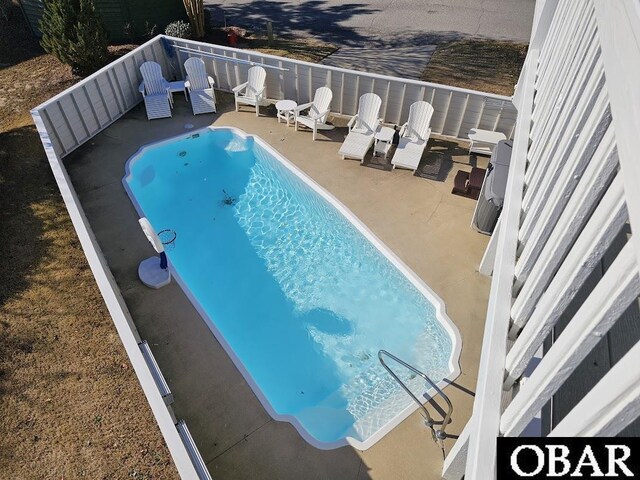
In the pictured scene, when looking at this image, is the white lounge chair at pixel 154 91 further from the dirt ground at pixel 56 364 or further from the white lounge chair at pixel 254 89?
the dirt ground at pixel 56 364

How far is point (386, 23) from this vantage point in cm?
1862

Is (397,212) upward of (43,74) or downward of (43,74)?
downward

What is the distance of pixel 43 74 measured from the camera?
47.1ft

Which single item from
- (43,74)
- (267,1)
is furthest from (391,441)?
(267,1)

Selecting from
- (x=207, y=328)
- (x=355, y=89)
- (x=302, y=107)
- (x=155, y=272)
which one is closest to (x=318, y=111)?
(x=302, y=107)

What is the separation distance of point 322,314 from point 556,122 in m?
5.67

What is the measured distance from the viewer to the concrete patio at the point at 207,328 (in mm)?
6625

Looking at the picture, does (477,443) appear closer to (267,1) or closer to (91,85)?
(91,85)

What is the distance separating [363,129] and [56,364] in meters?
8.77

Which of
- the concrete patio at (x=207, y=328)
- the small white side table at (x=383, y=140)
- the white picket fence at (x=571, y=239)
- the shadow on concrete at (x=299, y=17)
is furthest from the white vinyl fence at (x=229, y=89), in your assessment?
the shadow on concrete at (x=299, y=17)

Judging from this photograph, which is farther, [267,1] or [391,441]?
[267,1]

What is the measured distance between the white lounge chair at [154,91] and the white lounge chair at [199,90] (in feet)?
2.30

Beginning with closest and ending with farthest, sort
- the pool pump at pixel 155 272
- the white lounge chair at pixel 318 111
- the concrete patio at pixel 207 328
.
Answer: the concrete patio at pixel 207 328 < the pool pump at pixel 155 272 < the white lounge chair at pixel 318 111

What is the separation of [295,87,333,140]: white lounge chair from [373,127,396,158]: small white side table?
1.65 meters
